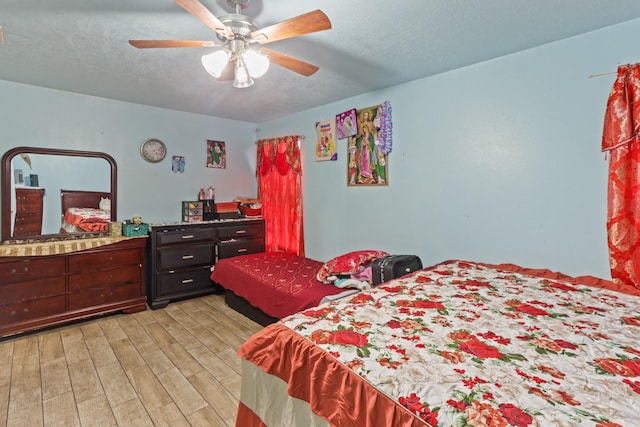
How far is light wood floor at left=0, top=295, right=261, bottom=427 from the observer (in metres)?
1.75

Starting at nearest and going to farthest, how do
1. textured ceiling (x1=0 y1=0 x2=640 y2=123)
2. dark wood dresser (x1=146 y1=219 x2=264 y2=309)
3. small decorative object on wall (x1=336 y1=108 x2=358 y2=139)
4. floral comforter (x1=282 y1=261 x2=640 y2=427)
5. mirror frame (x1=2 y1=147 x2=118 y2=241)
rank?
floral comforter (x1=282 y1=261 x2=640 y2=427) → textured ceiling (x1=0 y1=0 x2=640 y2=123) → mirror frame (x1=2 y1=147 x2=118 y2=241) → small decorative object on wall (x1=336 y1=108 x2=358 y2=139) → dark wood dresser (x1=146 y1=219 x2=264 y2=309)

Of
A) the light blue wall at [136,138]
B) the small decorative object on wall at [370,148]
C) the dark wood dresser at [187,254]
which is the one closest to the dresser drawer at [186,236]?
the dark wood dresser at [187,254]

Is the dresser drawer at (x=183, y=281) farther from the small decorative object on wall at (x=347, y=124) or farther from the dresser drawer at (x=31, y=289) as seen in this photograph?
the small decorative object on wall at (x=347, y=124)

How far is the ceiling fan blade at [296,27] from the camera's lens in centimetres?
131

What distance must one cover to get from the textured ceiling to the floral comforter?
1.58m

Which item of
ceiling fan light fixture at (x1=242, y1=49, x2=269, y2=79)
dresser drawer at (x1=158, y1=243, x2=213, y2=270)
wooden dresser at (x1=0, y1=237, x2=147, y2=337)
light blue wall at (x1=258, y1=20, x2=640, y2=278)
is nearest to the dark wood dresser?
dresser drawer at (x1=158, y1=243, x2=213, y2=270)

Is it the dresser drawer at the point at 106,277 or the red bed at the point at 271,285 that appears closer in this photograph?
the red bed at the point at 271,285

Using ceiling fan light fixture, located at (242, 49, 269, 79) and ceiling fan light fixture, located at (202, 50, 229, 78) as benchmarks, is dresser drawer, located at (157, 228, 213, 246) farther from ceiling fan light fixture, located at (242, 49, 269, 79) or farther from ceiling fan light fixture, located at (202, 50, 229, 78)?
ceiling fan light fixture, located at (242, 49, 269, 79)

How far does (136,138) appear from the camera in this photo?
3.54 metres

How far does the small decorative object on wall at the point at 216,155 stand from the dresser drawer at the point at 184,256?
1.18m

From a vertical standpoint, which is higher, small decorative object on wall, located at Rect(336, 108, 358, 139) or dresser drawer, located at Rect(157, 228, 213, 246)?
small decorative object on wall, located at Rect(336, 108, 358, 139)

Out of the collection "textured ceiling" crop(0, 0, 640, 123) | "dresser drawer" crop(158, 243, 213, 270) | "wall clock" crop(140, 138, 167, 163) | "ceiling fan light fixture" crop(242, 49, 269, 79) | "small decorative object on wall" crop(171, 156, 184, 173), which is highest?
"textured ceiling" crop(0, 0, 640, 123)

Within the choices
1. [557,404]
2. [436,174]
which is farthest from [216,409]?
[436,174]

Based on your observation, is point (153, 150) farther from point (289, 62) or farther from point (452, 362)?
point (452, 362)
